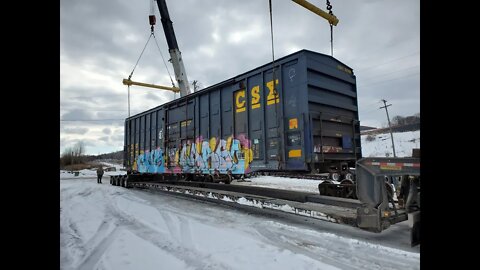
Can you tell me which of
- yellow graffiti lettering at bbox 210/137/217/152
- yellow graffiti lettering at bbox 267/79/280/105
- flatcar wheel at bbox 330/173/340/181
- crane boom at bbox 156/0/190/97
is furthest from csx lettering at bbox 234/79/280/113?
crane boom at bbox 156/0/190/97

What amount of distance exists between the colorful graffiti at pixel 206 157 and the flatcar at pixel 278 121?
3cm

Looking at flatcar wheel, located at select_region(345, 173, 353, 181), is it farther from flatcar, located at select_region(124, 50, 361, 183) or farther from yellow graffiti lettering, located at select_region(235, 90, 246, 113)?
yellow graffiti lettering, located at select_region(235, 90, 246, 113)

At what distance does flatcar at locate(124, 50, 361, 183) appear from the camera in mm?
7426

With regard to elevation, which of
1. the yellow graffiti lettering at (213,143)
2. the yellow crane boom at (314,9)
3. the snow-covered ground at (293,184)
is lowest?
the snow-covered ground at (293,184)

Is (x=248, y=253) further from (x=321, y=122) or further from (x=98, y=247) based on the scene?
(x=321, y=122)

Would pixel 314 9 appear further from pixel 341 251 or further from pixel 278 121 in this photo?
pixel 341 251

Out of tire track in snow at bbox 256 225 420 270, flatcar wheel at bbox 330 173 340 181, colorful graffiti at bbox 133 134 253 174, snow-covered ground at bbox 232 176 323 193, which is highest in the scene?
colorful graffiti at bbox 133 134 253 174

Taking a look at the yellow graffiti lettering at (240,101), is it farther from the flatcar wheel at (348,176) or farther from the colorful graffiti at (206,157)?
the flatcar wheel at (348,176)

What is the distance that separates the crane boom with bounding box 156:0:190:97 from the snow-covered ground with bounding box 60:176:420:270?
954 cm

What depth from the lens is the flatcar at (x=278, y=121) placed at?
7426 mm

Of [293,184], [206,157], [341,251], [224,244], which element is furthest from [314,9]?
[224,244]

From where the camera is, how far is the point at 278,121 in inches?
311

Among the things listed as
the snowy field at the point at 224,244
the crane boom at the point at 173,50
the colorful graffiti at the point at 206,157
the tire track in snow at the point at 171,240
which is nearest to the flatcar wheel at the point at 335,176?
the snowy field at the point at 224,244
